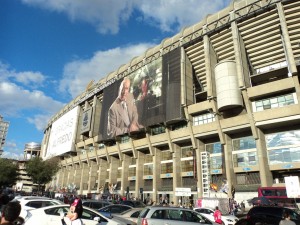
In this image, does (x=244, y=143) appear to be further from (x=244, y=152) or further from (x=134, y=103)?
→ (x=134, y=103)

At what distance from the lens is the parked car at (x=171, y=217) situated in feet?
32.6

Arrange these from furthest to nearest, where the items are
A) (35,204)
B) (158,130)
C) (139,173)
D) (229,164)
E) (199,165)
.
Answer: (139,173), (158,130), (199,165), (229,164), (35,204)

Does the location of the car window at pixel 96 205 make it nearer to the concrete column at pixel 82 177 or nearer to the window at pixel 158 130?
the window at pixel 158 130

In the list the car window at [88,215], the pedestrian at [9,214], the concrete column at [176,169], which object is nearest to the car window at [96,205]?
the car window at [88,215]

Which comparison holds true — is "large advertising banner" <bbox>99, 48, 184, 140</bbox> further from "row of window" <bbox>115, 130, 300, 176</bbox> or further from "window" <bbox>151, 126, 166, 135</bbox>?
"row of window" <bbox>115, 130, 300, 176</bbox>

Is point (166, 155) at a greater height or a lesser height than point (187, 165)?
greater

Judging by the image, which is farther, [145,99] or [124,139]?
[124,139]

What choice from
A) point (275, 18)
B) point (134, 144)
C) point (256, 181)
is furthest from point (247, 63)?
point (134, 144)

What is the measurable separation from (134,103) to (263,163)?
2496 cm

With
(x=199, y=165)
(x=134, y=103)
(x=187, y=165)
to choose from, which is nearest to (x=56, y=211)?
(x=199, y=165)

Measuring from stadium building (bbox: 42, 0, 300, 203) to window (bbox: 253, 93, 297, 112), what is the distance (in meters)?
0.11

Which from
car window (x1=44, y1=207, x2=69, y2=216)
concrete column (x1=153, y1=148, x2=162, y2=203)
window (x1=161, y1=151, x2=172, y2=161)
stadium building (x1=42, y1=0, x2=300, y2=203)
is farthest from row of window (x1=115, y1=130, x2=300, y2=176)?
car window (x1=44, y1=207, x2=69, y2=216)

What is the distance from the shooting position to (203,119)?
40906mm

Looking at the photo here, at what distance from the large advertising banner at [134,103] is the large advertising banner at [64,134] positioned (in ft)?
56.4
